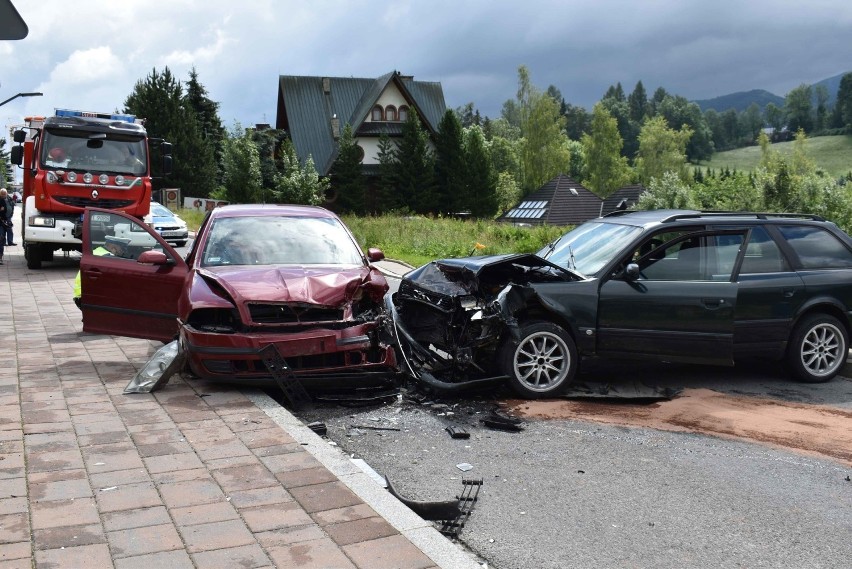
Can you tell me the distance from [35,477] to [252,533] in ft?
5.12

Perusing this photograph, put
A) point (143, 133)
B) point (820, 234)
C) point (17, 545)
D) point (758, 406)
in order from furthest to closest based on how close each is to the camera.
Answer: point (143, 133), point (820, 234), point (758, 406), point (17, 545)

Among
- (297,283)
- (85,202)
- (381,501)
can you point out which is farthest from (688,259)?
(85,202)

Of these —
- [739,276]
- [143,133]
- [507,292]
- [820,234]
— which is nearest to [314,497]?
[507,292]

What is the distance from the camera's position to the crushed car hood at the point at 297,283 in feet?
23.9

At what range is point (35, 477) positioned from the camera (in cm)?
496

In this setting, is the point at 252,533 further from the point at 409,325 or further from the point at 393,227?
the point at 393,227

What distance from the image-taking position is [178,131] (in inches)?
2176

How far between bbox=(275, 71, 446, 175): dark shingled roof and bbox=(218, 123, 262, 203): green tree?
11.8m

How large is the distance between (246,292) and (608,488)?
11.2 feet

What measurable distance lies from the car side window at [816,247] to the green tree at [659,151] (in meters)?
98.8

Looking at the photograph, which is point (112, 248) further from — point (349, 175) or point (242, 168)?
point (349, 175)

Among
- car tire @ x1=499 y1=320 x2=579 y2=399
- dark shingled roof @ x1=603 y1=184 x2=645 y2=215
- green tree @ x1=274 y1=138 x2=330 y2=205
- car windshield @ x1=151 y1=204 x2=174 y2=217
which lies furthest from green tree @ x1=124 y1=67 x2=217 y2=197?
car tire @ x1=499 y1=320 x2=579 y2=399

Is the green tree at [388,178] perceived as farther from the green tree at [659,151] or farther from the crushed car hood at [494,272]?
the green tree at [659,151]

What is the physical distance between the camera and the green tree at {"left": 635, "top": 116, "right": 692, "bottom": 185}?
105 meters
